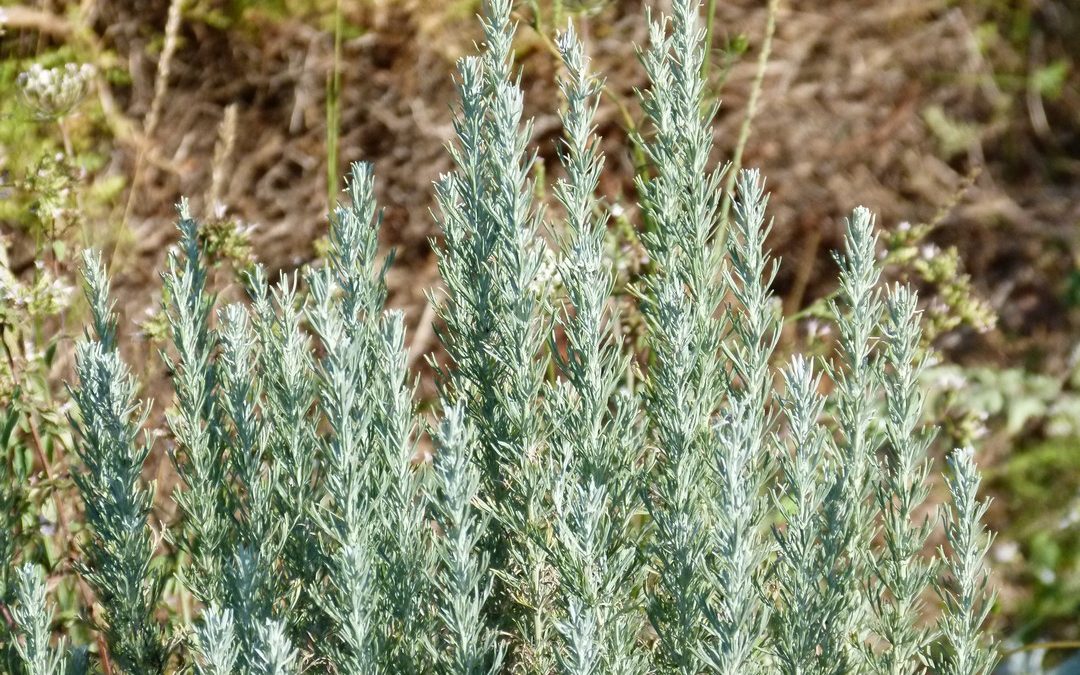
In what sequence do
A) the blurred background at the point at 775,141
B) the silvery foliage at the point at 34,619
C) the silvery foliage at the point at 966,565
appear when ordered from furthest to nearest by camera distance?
the blurred background at the point at 775,141, the silvery foliage at the point at 966,565, the silvery foliage at the point at 34,619

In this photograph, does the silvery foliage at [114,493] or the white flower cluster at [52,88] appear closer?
the silvery foliage at [114,493]

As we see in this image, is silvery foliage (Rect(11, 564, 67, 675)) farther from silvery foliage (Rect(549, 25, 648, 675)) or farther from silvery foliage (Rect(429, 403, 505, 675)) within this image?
silvery foliage (Rect(549, 25, 648, 675))

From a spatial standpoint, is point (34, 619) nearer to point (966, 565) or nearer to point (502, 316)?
point (502, 316)

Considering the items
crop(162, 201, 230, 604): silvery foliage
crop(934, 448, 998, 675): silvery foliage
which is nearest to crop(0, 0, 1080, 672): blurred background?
crop(162, 201, 230, 604): silvery foliage

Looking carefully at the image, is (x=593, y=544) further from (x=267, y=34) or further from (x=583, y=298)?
(x=267, y=34)

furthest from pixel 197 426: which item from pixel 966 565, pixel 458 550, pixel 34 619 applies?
pixel 966 565

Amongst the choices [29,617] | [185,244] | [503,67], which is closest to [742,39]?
[503,67]

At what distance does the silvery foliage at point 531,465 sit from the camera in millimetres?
1512

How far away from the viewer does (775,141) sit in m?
4.09

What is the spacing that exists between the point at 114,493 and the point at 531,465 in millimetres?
588

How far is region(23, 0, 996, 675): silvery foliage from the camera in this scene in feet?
4.96

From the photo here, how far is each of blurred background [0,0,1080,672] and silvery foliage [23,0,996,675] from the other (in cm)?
178

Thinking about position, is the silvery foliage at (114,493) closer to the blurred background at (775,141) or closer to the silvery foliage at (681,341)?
the silvery foliage at (681,341)

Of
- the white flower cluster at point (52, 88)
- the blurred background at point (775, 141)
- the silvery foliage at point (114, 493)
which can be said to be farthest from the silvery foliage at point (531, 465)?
the blurred background at point (775, 141)
